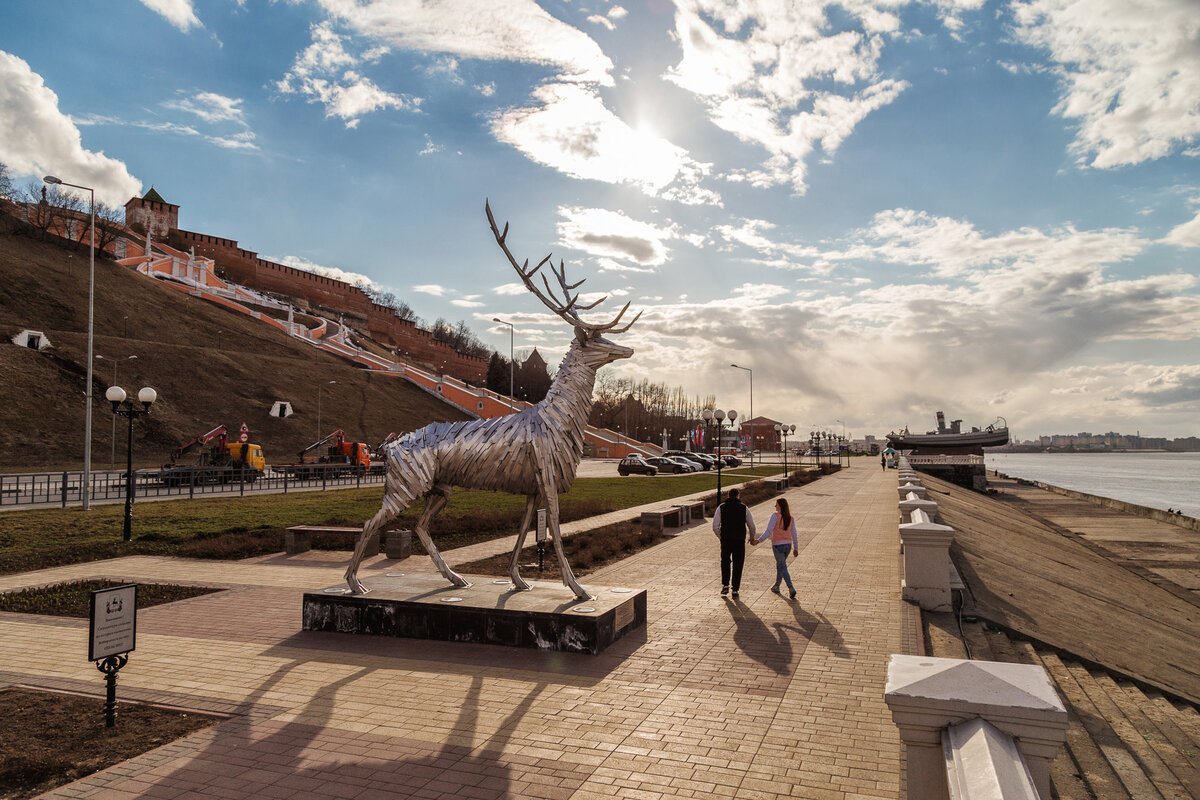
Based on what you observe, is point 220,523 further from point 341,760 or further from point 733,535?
point 341,760

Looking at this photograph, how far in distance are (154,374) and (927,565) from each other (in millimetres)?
53814

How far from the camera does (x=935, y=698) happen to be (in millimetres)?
2943

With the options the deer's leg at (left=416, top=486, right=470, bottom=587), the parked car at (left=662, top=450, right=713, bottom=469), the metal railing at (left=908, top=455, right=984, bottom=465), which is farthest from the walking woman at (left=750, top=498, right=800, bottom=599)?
the metal railing at (left=908, top=455, right=984, bottom=465)

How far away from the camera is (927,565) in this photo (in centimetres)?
974

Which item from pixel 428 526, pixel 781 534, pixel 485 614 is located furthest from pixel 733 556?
pixel 428 526

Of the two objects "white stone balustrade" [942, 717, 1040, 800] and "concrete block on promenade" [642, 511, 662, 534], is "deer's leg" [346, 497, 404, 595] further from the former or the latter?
"concrete block on promenade" [642, 511, 662, 534]

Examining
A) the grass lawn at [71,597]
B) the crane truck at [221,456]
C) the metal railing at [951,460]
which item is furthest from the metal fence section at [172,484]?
the metal railing at [951,460]

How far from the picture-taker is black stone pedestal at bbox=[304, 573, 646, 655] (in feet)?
25.0

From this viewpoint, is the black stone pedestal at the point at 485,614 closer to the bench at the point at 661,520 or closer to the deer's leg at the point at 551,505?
the deer's leg at the point at 551,505

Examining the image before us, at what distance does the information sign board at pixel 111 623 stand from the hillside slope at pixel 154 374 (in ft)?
123

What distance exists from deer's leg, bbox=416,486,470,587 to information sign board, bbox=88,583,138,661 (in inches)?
124

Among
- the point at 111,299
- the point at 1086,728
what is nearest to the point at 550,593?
the point at 1086,728

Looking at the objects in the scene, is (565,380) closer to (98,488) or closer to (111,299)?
(98,488)

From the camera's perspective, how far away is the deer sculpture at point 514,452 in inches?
331
